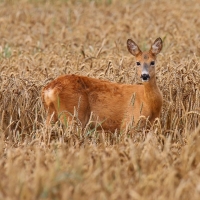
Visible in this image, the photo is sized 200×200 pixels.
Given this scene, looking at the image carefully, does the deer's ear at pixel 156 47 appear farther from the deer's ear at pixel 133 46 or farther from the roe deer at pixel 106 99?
the deer's ear at pixel 133 46

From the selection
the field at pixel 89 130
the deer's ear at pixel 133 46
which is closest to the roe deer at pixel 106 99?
the deer's ear at pixel 133 46

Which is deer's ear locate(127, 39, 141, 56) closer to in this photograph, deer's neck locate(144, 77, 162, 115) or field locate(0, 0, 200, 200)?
deer's neck locate(144, 77, 162, 115)

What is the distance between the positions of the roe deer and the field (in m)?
0.35

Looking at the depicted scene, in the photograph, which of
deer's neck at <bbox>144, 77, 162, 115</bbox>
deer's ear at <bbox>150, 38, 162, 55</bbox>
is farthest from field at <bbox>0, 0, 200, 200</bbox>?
deer's ear at <bbox>150, 38, 162, 55</bbox>

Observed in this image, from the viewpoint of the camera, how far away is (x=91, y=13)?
19469mm

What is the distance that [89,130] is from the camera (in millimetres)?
9281

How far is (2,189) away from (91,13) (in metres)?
13.6

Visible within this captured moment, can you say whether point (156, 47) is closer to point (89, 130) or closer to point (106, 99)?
point (106, 99)

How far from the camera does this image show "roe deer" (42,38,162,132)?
945 cm

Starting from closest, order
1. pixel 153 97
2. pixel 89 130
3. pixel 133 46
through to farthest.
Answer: pixel 89 130, pixel 153 97, pixel 133 46

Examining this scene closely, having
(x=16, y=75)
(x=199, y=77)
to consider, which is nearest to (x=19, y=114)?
(x=16, y=75)

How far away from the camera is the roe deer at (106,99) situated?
945 cm

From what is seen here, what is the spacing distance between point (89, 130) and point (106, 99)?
72 cm

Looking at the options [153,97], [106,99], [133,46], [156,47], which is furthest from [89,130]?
[156,47]
